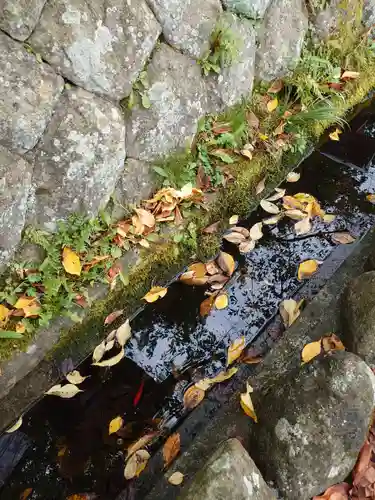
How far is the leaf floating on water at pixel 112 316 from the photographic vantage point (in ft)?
11.4

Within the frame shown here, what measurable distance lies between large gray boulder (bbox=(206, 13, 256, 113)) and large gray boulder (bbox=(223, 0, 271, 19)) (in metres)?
0.06

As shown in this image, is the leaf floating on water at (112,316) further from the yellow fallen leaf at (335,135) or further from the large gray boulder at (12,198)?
the yellow fallen leaf at (335,135)

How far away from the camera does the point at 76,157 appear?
3154mm

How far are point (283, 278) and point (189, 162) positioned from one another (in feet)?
3.82

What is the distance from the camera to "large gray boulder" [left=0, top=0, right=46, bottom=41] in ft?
8.48

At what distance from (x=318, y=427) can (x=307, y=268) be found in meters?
1.82

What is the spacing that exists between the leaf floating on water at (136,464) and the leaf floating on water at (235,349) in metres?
0.83

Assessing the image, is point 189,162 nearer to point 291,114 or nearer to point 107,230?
point 107,230

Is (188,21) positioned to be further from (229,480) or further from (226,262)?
(229,480)

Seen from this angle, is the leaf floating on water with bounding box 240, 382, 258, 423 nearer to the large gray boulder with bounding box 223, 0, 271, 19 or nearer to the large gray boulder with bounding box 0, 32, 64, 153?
the large gray boulder with bounding box 0, 32, 64, 153

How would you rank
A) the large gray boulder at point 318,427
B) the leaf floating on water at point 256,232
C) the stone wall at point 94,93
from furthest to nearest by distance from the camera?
the leaf floating on water at point 256,232, the stone wall at point 94,93, the large gray boulder at point 318,427

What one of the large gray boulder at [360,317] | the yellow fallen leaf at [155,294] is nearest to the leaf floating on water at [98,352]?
the yellow fallen leaf at [155,294]

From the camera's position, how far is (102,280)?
11.1 ft

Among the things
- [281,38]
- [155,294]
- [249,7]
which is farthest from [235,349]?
[281,38]
